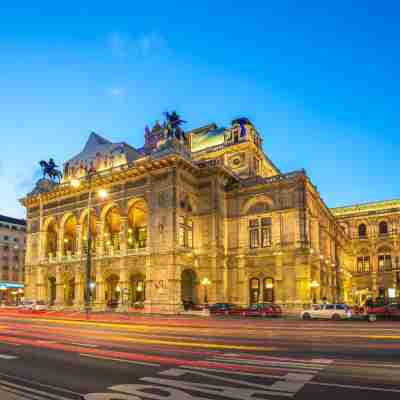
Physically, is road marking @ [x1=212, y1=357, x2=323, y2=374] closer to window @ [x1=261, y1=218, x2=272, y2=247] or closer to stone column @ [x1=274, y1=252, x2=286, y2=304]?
stone column @ [x1=274, y1=252, x2=286, y2=304]

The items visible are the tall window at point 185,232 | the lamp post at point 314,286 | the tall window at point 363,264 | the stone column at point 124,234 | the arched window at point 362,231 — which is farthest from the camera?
the arched window at point 362,231

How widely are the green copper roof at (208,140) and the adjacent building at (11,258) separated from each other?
56.5 meters

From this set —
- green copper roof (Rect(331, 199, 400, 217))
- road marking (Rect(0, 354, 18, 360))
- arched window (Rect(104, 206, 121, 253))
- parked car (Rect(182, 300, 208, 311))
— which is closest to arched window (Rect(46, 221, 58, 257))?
arched window (Rect(104, 206, 121, 253))

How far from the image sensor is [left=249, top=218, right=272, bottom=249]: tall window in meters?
50.8

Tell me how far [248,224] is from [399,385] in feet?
145

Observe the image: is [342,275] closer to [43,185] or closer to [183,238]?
[183,238]

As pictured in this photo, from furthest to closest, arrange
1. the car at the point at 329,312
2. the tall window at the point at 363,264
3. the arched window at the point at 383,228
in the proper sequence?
the tall window at the point at 363,264 → the arched window at the point at 383,228 → the car at the point at 329,312

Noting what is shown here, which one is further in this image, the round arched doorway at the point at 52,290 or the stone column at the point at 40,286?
the round arched doorway at the point at 52,290

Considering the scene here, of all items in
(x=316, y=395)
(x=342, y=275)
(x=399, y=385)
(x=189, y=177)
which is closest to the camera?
(x=316, y=395)

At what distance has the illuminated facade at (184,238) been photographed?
157 ft

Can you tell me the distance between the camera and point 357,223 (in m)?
91.7

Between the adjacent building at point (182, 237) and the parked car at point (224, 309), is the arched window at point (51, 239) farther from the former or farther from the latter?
the parked car at point (224, 309)

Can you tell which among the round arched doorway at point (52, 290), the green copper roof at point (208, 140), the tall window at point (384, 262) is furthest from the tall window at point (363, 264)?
the round arched doorway at point (52, 290)

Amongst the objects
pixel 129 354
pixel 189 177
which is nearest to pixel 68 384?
pixel 129 354
